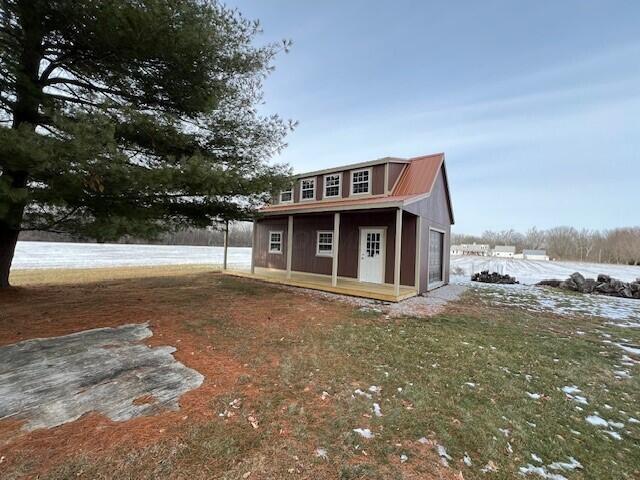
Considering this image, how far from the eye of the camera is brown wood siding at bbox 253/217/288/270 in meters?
13.4

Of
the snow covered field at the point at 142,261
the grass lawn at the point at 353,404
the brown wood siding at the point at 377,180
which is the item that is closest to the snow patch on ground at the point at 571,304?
the grass lawn at the point at 353,404

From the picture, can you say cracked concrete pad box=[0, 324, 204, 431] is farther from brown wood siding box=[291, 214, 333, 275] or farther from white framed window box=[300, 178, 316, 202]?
white framed window box=[300, 178, 316, 202]

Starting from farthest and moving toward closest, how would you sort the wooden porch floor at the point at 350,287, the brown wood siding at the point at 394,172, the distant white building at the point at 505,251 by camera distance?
the distant white building at the point at 505,251 → the brown wood siding at the point at 394,172 → the wooden porch floor at the point at 350,287

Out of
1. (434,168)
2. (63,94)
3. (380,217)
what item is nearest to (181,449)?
(63,94)

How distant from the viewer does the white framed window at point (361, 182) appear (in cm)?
1116

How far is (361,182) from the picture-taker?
11.3 m

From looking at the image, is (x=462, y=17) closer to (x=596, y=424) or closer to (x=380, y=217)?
(x=380, y=217)

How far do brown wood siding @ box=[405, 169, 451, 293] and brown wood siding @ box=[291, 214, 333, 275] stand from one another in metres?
3.56

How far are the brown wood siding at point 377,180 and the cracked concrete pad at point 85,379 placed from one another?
8.85m

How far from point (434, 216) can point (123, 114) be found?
10128 mm

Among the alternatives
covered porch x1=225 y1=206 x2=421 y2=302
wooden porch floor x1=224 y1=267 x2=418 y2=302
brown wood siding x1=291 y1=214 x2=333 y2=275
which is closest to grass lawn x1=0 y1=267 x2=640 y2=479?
wooden porch floor x1=224 y1=267 x2=418 y2=302

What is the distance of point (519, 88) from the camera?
43.0 ft

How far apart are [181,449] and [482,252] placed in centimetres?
8348

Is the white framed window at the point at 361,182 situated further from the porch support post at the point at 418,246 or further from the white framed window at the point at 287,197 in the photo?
the white framed window at the point at 287,197
